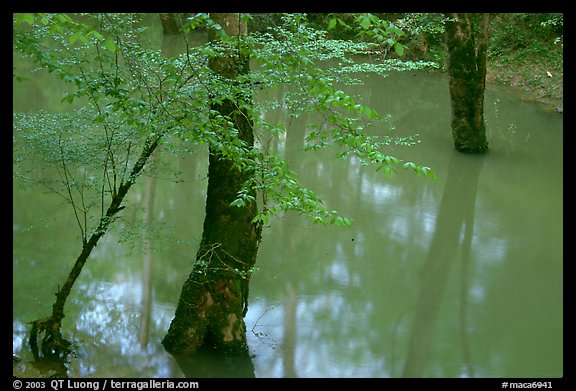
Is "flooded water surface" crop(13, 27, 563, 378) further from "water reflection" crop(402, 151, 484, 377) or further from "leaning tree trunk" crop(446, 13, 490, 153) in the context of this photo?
"leaning tree trunk" crop(446, 13, 490, 153)

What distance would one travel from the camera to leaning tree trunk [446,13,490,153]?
934cm

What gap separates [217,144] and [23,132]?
87.0 inches

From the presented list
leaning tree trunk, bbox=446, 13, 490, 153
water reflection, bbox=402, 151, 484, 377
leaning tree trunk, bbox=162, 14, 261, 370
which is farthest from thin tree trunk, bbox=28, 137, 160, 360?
leaning tree trunk, bbox=446, 13, 490, 153

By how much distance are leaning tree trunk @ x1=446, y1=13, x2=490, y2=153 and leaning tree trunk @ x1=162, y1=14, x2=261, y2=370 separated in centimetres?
564

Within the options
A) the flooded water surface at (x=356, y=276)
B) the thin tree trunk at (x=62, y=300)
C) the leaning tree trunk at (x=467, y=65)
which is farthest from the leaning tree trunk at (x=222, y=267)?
the leaning tree trunk at (x=467, y=65)

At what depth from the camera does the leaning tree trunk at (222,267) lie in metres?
A: 4.48

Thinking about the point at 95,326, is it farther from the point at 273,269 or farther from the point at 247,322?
the point at 273,269

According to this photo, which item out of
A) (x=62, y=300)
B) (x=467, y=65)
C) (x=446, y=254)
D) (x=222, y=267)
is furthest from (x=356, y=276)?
(x=467, y=65)

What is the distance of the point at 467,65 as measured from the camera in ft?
30.7

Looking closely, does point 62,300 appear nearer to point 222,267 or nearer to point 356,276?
point 222,267

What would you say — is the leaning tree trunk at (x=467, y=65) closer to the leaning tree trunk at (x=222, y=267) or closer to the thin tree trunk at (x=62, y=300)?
the leaning tree trunk at (x=222, y=267)

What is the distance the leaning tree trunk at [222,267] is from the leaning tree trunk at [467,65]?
5635 millimetres

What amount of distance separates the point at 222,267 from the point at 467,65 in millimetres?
6231

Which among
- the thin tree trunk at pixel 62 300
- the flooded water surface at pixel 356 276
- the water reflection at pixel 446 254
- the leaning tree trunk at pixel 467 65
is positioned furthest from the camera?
the leaning tree trunk at pixel 467 65
